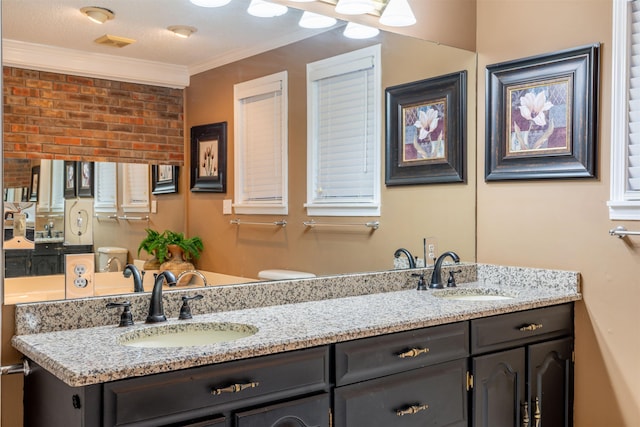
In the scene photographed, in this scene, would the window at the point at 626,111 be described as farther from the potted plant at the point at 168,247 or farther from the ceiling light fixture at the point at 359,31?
the potted plant at the point at 168,247

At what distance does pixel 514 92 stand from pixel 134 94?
1807 mm

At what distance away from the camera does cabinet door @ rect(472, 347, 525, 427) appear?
2.27m

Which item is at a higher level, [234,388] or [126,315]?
[126,315]

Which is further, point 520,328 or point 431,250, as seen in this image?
point 431,250

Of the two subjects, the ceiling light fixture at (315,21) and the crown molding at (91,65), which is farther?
the ceiling light fixture at (315,21)

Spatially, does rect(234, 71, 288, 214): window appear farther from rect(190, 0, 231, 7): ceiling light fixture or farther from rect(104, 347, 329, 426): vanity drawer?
rect(104, 347, 329, 426): vanity drawer

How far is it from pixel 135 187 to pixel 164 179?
118mm

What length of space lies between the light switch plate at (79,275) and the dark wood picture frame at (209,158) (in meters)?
0.44

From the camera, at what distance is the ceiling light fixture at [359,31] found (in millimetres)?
2613

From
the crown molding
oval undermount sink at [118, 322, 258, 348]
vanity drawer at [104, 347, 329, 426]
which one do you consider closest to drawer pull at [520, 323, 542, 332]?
vanity drawer at [104, 347, 329, 426]

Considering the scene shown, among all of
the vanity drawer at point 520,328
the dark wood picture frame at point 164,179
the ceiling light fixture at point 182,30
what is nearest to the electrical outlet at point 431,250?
the vanity drawer at point 520,328

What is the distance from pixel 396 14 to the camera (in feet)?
8.84

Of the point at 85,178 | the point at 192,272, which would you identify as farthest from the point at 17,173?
the point at 192,272

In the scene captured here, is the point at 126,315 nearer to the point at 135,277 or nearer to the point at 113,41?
the point at 135,277
